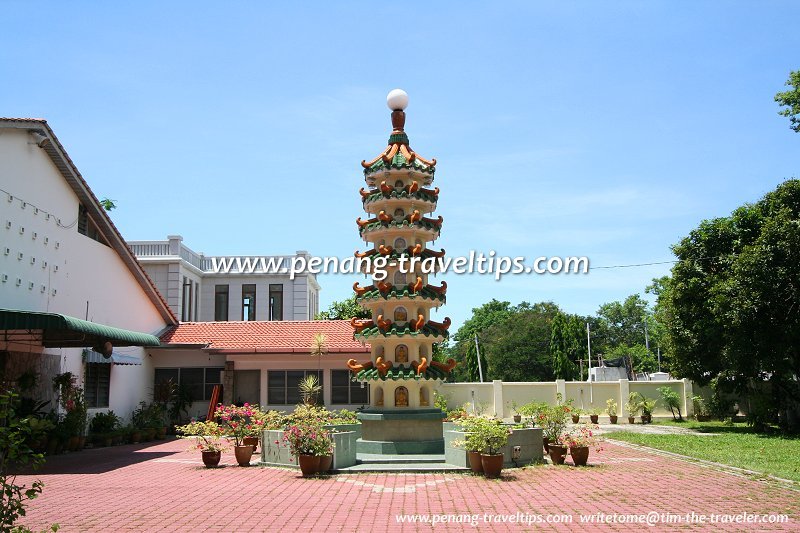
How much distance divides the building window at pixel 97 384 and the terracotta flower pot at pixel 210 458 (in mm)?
8113

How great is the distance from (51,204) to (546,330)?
46509mm

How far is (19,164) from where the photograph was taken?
1778 cm

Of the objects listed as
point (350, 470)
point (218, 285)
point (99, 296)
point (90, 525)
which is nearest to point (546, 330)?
point (218, 285)

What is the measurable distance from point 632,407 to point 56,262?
69.8 feet

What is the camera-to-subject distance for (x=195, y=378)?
25.9 meters

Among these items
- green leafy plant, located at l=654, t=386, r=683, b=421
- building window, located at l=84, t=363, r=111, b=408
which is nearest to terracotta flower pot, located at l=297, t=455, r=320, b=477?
building window, located at l=84, t=363, r=111, b=408

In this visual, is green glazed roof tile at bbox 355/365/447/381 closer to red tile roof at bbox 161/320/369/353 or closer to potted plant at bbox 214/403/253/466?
potted plant at bbox 214/403/253/466

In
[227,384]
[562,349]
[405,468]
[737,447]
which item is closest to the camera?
[405,468]

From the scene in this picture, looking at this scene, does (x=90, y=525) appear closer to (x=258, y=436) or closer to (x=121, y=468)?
(x=121, y=468)

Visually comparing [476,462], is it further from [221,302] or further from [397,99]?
[221,302]

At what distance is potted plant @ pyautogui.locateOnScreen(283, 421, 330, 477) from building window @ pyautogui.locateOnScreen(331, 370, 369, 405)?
39.9 feet

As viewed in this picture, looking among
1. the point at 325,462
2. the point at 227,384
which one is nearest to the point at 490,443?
the point at 325,462

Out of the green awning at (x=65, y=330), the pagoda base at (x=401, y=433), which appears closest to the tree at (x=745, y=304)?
the pagoda base at (x=401, y=433)

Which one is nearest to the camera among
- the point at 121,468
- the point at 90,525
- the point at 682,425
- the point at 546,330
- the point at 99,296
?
the point at 90,525
